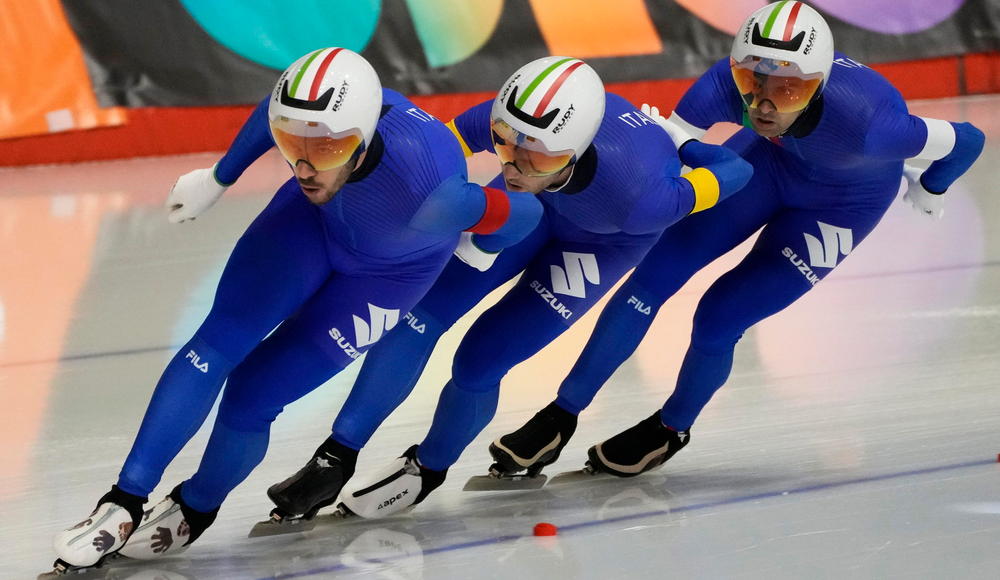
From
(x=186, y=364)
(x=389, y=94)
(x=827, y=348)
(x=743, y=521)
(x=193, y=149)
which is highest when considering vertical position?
(x=389, y=94)

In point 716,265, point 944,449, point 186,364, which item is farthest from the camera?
point 716,265

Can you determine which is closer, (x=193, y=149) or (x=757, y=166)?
(x=757, y=166)

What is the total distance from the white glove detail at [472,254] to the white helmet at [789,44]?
3.18 feet

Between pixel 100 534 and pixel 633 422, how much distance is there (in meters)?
2.05

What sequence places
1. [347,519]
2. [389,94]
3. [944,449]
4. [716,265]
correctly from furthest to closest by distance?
[716,265] < [944,449] < [347,519] < [389,94]

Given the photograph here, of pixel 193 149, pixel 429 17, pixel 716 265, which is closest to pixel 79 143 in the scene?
pixel 193 149

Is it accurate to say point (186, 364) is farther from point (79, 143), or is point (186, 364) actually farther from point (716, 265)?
point (79, 143)

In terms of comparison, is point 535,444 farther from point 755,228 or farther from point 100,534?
point 100,534

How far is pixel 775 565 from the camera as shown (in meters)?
3.46

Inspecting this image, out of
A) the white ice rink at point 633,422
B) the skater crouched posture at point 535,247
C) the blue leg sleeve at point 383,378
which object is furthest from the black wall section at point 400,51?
the blue leg sleeve at point 383,378

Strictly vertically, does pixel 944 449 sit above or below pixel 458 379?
below

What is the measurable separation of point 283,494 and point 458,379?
24.1 inches

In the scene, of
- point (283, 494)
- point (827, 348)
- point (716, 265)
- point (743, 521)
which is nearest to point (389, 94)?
point (283, 494)

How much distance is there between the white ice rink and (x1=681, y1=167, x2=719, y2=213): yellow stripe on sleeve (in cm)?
87
